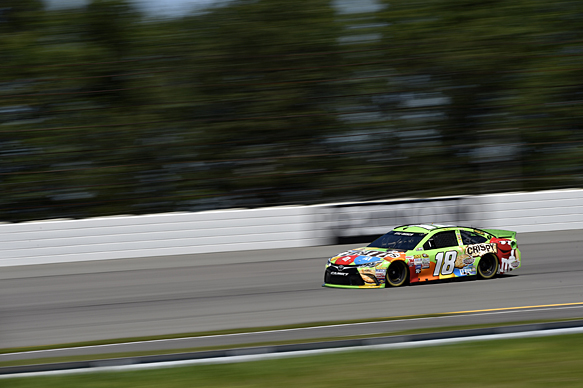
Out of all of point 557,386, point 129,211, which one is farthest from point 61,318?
point 129,211

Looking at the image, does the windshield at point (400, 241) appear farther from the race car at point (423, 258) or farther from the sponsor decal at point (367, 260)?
the sponsor decal at point (367, 260)

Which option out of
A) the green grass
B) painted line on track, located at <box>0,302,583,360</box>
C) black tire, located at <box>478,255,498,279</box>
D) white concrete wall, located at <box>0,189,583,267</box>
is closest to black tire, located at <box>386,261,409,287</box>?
black tire, located at <box>478,255,498,279</box>

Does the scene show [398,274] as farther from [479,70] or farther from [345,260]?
[479,70]

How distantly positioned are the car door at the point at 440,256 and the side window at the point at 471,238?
17 cm

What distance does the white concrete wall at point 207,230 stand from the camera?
16.8m

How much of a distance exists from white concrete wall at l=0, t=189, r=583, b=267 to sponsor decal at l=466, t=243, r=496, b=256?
565 centimetres

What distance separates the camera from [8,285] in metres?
14.0

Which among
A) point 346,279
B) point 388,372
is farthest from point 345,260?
point 388,372

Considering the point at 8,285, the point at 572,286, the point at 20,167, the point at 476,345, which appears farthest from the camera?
the point at 20,167

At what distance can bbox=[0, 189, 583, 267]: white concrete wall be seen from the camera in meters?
16.8

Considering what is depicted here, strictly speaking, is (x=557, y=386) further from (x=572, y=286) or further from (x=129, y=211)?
(x=129, y=211)

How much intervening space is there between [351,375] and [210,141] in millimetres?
14105

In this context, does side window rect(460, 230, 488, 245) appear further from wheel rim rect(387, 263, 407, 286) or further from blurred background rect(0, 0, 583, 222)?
blurred background rect(0, 0, 583, 222)

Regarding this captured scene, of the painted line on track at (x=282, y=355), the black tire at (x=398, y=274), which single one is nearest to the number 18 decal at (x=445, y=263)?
the black tire at (x=398, y=274)
